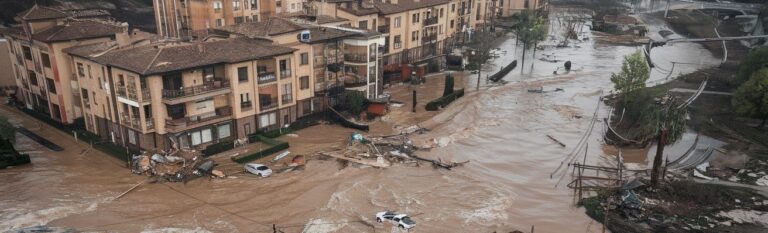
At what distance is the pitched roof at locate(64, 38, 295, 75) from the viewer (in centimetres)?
4522

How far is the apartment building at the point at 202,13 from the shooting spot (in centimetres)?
7094

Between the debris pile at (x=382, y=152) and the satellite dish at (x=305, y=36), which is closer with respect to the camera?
the debris pile at (x=382, y=152)

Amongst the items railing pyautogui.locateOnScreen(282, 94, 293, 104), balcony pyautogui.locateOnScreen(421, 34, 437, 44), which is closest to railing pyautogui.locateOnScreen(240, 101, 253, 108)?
railing pyautogui.locateOnScreen(282, 94, 293, 104)

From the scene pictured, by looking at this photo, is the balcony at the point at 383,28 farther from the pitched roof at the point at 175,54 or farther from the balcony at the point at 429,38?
the pitched roof at the point at 175,54

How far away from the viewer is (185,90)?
152 feet

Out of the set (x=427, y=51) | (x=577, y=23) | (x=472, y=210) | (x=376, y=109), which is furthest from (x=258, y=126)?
(x=577, y=23)

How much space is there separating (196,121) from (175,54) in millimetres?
6148

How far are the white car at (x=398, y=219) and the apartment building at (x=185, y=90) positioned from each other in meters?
19.6

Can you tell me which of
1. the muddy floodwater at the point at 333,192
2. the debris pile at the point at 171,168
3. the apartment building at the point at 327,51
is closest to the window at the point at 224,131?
the debris pile at the point at 171,168

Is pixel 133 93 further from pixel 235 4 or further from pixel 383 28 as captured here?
pixel 383 28

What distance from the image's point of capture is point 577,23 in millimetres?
147625

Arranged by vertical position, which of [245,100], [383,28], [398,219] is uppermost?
[383,28]

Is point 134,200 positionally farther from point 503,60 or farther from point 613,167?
point 503,60

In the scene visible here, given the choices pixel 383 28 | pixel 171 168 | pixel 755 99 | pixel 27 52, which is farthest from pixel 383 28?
pixel 755 99
